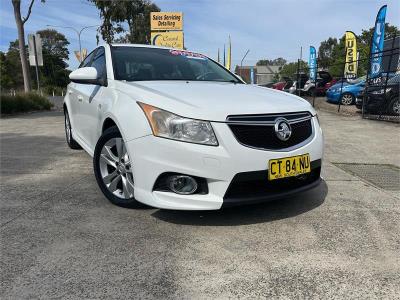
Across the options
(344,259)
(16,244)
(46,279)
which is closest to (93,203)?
(16,244)

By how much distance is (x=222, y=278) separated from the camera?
2.36 metres

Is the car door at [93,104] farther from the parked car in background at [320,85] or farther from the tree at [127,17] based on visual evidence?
the tree at [127,17]

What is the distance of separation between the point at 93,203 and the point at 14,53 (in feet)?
268

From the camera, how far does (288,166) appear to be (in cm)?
301

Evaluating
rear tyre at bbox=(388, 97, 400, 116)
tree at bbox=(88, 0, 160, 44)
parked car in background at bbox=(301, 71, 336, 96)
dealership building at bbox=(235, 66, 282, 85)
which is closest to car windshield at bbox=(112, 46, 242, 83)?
rear tyre at bbox=(388, 97, 400, 116)

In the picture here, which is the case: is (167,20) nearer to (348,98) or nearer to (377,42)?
(348,98)

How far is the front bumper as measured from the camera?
2793 millimetres

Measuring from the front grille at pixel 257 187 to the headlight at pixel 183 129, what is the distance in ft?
1.14

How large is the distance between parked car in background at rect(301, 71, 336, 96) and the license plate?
1910 centimetres

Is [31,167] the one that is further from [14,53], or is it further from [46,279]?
[14,53]

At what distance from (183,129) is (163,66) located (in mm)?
1589

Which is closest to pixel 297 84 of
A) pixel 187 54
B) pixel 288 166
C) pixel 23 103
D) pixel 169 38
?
pixel 169 38

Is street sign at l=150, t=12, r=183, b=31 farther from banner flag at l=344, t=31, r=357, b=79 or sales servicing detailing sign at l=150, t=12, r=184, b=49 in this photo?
banner flag at l=344, t=31, r=357, b=79

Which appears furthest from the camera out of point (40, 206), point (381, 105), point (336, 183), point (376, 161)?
point (381, 105)
